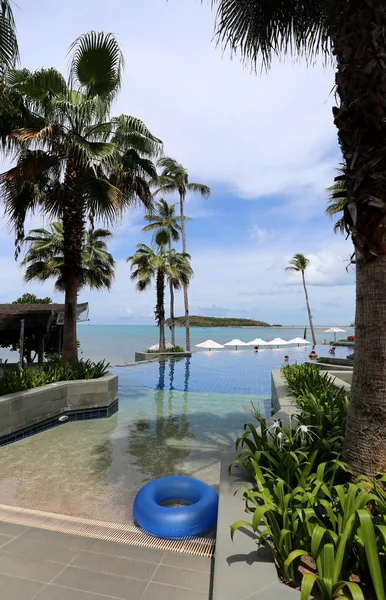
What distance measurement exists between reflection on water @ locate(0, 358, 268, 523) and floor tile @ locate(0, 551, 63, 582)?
1.04m

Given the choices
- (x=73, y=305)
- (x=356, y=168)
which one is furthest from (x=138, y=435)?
(x=356, y=168)

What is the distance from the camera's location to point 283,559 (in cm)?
239

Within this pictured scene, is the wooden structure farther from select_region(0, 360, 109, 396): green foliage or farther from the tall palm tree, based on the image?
the tall palm tree

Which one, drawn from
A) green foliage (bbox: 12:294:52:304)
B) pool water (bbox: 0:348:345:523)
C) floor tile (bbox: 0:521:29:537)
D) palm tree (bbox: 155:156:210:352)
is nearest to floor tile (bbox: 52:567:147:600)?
floor tile (bbox: 0:521:29:537)

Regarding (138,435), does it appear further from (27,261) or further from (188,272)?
(188,272)

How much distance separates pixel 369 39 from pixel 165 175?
28132mm

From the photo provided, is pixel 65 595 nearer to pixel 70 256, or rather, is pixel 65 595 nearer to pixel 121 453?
pixel 121 453

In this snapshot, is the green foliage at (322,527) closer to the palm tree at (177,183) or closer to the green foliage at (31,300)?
the green foliage at (31,300)

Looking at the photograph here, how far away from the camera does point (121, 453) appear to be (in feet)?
20.5

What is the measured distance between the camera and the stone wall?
6.84 m

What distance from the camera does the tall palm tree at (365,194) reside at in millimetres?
3188

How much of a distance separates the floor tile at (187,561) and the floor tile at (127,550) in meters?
0.07

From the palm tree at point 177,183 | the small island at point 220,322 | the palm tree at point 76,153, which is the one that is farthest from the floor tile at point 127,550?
the small island at point 220,322

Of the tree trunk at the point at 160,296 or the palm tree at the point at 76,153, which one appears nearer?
the palm tree at the point at 76,153
